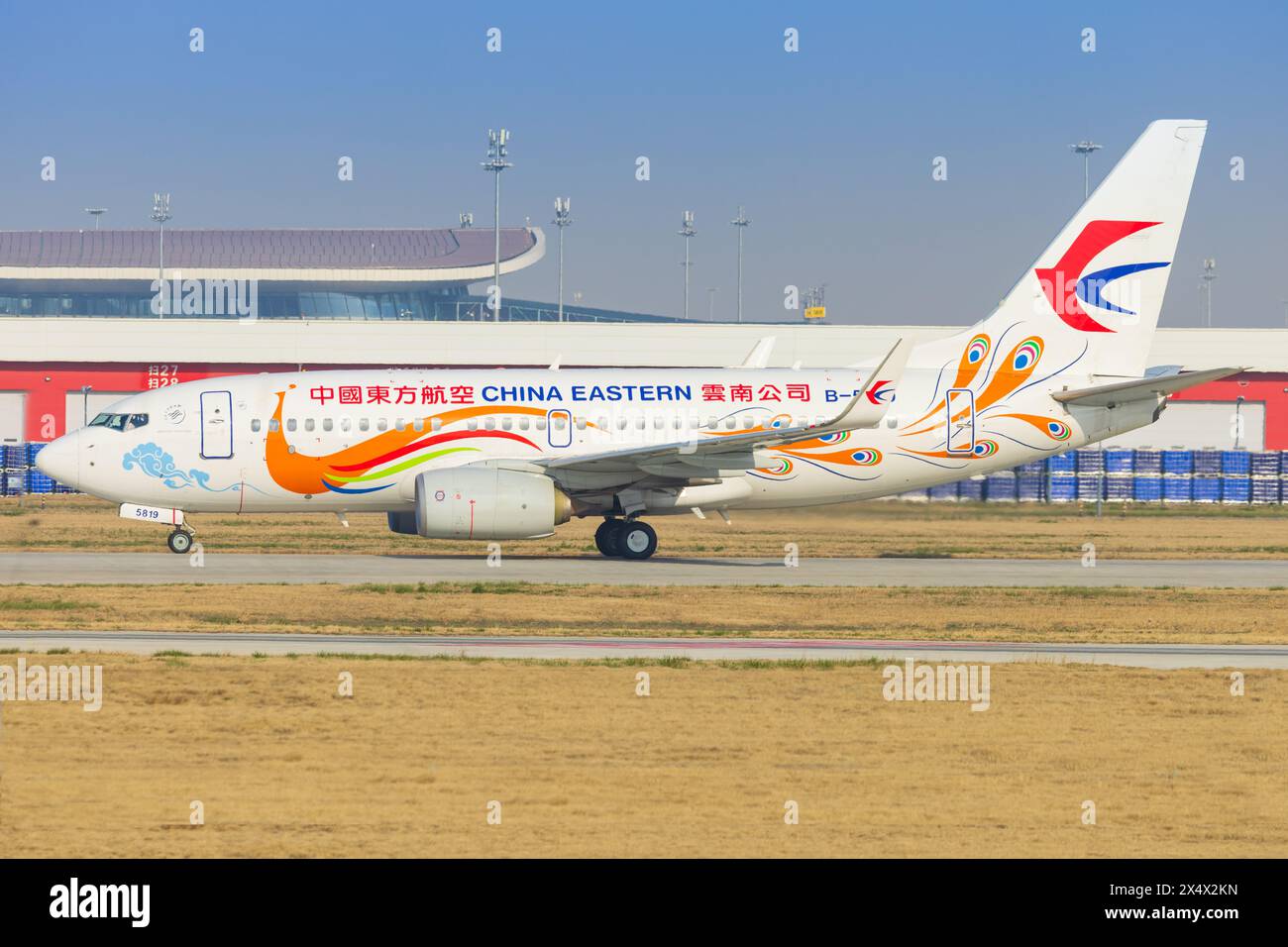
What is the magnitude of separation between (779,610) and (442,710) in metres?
11.4

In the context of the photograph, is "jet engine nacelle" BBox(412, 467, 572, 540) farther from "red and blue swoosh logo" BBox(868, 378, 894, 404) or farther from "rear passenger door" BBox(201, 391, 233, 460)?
"red and blue swoosh logo" BBox(868, 378, 894, 404)

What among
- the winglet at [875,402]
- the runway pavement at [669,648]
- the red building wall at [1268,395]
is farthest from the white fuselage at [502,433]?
the red building wall at [1268,395]

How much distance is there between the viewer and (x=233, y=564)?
35.6 metres

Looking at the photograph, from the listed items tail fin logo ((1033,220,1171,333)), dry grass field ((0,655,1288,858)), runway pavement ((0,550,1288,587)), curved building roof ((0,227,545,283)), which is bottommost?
dry grass field ((0,655,1288,858))

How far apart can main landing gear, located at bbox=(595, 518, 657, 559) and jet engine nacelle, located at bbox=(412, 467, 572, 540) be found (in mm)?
2788

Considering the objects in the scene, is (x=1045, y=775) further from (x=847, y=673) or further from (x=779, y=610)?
(x=779, y=610)

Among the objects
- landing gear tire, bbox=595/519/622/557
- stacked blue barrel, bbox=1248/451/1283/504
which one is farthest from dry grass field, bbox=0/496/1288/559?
stacked blue barrel, bbox=1248/451/1283/504

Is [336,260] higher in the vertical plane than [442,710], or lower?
higher

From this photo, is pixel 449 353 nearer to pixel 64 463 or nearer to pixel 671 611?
pixel 64 463

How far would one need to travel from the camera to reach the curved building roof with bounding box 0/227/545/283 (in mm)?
165500

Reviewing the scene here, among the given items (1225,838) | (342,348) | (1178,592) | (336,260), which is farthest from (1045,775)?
(336,260)

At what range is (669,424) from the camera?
3941cm

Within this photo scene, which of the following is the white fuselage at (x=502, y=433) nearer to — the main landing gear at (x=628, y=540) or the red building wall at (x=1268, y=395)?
the main landing gear at (x=628, y=540)

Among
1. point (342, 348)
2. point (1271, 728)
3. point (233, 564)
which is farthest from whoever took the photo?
point (342, 348)
